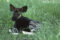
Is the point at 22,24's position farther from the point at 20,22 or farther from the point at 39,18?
the point at 39,18

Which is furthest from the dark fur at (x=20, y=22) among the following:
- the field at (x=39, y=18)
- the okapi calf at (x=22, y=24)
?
the field at (x=39, y=18)

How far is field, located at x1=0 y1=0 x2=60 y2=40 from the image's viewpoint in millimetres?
5557

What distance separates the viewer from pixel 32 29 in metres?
6.48

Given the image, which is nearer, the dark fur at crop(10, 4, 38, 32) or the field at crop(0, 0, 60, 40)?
the field at crop(0, 0, 60, 40)

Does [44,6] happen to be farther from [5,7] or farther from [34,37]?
[34,37]

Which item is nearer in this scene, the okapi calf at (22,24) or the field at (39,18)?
the field at (39,18)

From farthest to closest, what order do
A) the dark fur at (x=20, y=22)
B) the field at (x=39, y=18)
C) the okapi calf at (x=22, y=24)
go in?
the dark fur at (x=20, y=22)
the okapi calf at (x=22, y=24)
the field at (x=39, y=18)

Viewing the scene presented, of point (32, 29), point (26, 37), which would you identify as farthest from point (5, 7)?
point (26, 37)

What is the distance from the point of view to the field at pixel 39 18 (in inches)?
219

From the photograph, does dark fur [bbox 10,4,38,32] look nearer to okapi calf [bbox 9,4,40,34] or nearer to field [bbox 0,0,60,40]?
okapi calf [bbox 9,4,40,34]

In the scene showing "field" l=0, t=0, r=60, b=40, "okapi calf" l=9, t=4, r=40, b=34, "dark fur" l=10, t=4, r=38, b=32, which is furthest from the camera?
"dark fur" l=10, t=4, r=38, b=32

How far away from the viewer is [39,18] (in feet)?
24.3

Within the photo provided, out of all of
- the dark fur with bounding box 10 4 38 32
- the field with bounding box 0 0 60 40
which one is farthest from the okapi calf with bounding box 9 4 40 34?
the field with bounding box 0 0 60 40

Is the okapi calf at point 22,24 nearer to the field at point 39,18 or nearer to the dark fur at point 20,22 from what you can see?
the dark fur at point 20,22
